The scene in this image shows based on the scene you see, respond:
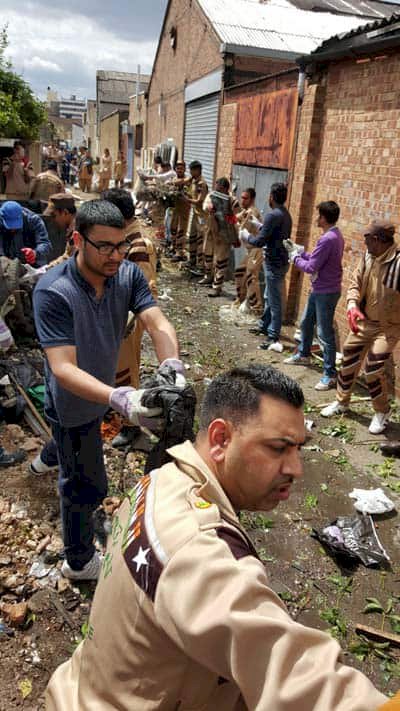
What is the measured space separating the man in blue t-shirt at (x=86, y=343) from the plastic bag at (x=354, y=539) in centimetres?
167

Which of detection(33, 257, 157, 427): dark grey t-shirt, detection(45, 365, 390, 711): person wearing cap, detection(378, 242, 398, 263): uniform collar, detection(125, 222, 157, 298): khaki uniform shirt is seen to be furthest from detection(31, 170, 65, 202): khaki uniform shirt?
detection(45, 365, 390, 711): person wearing cap

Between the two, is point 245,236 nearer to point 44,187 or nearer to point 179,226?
point 44,187

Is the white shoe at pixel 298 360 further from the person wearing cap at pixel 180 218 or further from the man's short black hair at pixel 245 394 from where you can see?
the person wearing cap at pixel 180 218

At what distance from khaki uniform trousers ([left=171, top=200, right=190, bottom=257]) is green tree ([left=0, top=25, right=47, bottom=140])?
11.9 ft

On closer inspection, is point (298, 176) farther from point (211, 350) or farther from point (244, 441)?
point (244, 441)

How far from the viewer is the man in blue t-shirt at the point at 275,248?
7.34 meters

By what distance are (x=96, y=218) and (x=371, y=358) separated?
345 centimetres

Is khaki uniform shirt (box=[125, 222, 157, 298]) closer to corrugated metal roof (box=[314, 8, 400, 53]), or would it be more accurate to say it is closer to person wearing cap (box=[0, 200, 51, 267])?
person wearing cap (box=[0, 200, 51, 267])

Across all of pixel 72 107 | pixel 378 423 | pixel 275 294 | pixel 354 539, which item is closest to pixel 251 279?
pixel 275 294

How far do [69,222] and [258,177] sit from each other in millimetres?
5483

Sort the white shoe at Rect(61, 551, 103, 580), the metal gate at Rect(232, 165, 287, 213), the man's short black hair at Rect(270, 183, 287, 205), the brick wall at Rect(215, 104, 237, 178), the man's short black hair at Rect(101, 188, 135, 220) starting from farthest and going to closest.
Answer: the brick wall at Rect(215, 104, 237, 178)
the metal gate at Rect(232, 165, 287, 213)
the man's short black hair at Rect(270, 183, 287, 205)
the man's short black hair at Rect(101, 188, 135, 220)
the white shoe at Rect(61, 551, 103, 580)

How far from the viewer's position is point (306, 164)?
7785 mm

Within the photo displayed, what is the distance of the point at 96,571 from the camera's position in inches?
131

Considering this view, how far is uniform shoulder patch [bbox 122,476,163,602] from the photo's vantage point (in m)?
1.20
